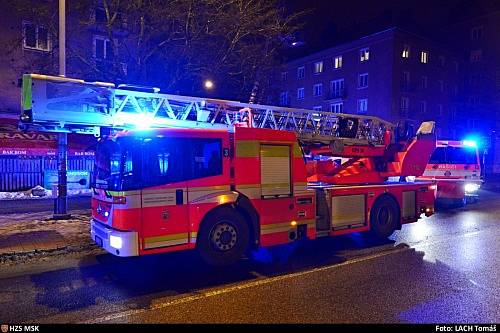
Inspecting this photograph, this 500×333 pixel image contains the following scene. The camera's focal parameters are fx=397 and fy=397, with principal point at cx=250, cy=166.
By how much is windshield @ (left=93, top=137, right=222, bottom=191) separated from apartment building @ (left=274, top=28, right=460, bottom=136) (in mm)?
29251

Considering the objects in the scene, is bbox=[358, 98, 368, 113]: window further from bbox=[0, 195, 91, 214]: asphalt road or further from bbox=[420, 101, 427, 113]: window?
bbox=[0, 195, 91, 214]: asphalt road

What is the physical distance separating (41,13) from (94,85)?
25.7 feet

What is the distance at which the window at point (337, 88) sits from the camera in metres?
41.4

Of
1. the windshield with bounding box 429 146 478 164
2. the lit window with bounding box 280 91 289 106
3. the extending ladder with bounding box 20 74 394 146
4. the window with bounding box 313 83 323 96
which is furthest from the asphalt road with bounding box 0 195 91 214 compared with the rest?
the lit window with bounding box 280 91 289 106

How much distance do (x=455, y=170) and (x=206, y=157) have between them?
12475 mm

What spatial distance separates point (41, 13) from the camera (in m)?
13.1

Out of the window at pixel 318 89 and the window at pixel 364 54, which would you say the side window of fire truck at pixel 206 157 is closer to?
the window at pixel 364 54

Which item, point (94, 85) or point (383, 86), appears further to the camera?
point (383, 86)

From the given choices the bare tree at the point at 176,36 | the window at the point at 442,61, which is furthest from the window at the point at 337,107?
the bare tree at the point at 176,36

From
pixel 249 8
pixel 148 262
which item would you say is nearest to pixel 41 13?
pixel 249 8

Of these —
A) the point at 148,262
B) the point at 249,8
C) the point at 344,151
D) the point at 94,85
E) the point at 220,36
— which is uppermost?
the point at 249,8

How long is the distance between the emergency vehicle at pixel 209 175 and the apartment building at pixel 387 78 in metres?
26.3

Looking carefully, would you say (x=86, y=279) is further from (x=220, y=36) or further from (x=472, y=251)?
(x=220, y=36)

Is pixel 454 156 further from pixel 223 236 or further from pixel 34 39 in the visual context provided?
pixel 34 39
